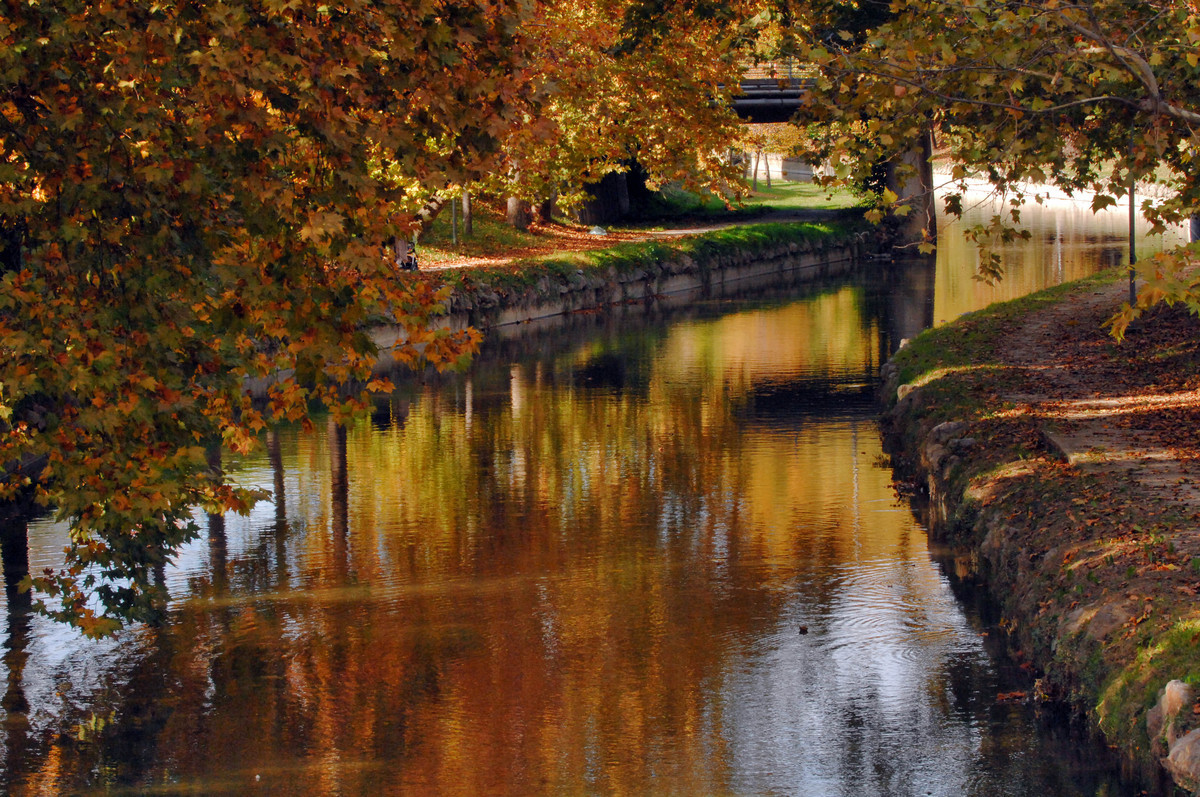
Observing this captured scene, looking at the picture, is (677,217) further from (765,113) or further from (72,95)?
(72,95)

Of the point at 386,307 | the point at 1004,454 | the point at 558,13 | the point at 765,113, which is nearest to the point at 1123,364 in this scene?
the point at 1004,454

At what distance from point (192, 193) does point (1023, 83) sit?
20.5 feet

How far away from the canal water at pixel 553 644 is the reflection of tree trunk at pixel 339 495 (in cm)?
5

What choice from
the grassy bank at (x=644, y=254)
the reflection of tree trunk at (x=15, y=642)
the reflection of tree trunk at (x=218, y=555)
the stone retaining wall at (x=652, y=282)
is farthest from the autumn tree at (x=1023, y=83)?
the grassy bank at (x=644, y=254)

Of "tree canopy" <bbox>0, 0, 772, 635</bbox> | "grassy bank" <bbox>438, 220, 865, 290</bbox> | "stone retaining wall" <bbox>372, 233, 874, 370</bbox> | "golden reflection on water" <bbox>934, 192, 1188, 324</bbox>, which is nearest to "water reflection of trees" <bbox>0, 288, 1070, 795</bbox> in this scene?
"tree canopy" <bbox>0, 0, 772, 635</bbox>

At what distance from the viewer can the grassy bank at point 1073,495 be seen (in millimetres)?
8422

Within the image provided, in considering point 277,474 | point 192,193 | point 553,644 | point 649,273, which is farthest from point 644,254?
point 192,193

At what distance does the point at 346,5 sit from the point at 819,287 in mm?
35891

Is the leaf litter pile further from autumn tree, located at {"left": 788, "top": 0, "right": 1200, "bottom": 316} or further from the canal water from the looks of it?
autumn tree, located at {"left": 788, "top": 0, "right": 1200, "bottom": 316}

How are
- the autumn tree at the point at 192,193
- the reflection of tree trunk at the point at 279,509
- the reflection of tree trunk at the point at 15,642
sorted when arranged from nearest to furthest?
1. the autumn tree at the point at 192,193
2. the reflection of tree trunk at the point at 15,642
3. the reflection of tree trunk at the point at 279,509

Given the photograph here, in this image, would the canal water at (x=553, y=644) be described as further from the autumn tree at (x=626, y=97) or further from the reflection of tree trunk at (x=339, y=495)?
the autumn tree at (x=626, y=97)

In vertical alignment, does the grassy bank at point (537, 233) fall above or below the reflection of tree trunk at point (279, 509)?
above

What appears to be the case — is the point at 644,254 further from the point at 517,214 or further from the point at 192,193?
the point at 192,193

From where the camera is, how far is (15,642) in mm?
11836
